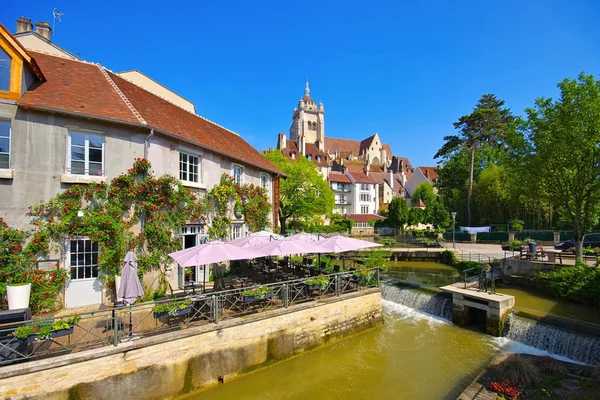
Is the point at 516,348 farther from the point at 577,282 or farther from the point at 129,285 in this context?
the point at 129,285

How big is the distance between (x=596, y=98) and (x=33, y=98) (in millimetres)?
26240

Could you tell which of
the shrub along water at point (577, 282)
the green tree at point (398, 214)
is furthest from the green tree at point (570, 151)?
the green tree at point (398, 214)

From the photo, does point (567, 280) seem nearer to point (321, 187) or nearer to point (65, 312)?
point (65, 312)

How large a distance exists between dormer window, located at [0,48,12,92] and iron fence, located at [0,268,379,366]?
7.67 m

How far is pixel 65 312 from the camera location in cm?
1013

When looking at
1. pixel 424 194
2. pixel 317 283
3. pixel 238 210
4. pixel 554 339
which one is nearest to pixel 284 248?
pixel 317 283

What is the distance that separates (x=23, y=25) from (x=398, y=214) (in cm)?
4712

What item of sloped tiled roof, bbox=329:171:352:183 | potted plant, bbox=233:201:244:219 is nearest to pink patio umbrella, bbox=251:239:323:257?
potted plant, bbox=233:201:244:219

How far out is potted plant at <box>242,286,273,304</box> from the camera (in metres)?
9.90

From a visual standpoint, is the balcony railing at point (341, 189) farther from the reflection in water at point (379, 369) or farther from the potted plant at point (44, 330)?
the potted plant at point (44, 330)

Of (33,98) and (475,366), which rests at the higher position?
(33,98)

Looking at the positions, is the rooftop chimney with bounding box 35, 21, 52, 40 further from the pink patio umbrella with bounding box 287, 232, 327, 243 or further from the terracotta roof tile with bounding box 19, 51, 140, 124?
the pink patio umbrella with bounding box 287, 232, 327, 243

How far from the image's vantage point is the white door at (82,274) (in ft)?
34.9

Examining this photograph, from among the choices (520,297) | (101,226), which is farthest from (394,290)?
(101,226)
